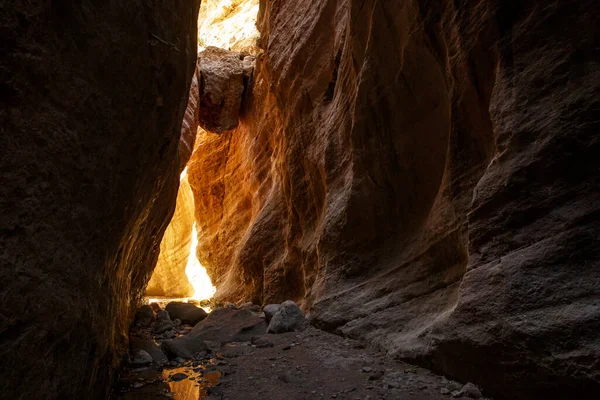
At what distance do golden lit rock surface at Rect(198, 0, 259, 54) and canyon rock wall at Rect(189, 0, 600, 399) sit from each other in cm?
1205

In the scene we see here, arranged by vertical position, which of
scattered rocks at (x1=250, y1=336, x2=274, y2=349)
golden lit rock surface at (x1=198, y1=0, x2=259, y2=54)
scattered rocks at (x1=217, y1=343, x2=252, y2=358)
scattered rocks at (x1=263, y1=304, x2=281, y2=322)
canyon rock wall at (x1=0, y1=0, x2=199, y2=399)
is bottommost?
scattered rocks at (x1=217, y1=343, x2=252, y2=358)

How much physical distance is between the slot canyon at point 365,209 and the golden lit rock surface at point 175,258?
17326 millimetres

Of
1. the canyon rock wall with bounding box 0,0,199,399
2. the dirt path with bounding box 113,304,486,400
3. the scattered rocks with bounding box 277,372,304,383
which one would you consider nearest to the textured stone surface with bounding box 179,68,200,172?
the dirt path with bounding box 113,304,486,400

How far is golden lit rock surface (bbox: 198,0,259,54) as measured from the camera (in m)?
21.6

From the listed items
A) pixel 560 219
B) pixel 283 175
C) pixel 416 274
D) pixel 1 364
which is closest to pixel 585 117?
pixel 560 219

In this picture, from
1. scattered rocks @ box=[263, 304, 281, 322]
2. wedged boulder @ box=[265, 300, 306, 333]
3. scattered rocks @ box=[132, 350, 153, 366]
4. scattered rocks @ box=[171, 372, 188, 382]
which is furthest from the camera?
scattered rocks @ box=[263, 304, 281, 322]

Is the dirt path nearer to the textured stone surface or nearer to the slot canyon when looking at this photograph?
the slot canyon

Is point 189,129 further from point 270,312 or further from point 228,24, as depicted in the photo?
point 228,24

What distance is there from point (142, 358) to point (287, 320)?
2.48m

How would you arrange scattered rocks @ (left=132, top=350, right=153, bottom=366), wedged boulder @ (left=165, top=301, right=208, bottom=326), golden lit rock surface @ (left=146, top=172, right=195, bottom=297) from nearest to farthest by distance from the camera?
scattered rocks @ (left=132, top=350, right=153, bottom=366) < wedged boulder @ (left=165, top=301, right=208, bottom=326) < golden lit rock surface @ (left=146, top=172, right=195, bottom=297)

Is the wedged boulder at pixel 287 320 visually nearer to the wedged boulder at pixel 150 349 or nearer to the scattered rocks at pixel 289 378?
the wedged boulder at pixel 150 349

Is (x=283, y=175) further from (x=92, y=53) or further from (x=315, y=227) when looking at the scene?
(x=92, y=53)

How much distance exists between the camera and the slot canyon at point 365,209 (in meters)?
2.48

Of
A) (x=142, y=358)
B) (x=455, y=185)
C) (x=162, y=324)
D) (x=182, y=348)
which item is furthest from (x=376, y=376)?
(x=162, y=324)
